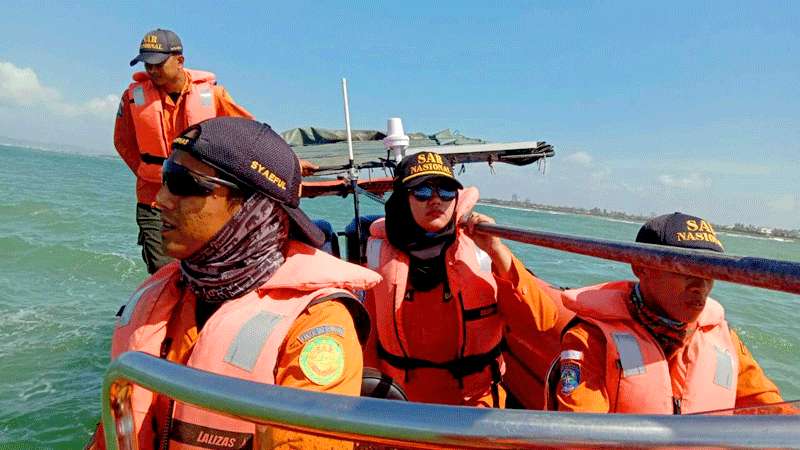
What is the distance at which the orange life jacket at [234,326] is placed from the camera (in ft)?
3.94

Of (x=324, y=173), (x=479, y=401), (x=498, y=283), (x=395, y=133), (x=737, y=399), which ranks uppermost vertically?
(x=395, y=133)

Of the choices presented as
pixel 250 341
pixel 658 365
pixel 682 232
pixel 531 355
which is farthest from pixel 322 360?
pixel 531 355

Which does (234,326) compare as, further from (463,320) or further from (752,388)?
(752,388)

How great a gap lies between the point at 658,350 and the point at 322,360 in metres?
1.47

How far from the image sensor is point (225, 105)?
12.5 feet

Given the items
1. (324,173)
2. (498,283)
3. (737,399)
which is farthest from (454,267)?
(324,173)

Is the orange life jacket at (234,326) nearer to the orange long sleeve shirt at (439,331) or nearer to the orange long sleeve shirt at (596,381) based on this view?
the orange long sleeve shirt at (596,381)

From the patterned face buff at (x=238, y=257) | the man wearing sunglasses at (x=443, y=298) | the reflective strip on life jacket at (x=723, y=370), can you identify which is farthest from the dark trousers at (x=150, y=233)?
the reflective strip on life jacket at (x=723, y=370)

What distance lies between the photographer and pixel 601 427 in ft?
1.73

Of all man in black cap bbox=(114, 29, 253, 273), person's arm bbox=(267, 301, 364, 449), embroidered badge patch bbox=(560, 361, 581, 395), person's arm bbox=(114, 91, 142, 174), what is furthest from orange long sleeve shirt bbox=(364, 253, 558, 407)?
person's arm bbox=(114, 91, 142, 174)

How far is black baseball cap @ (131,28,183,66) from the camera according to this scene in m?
3.24

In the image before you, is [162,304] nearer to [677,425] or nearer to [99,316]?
[677,425]

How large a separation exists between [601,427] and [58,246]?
39.3 ft

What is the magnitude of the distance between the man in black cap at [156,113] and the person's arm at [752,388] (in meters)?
3.69
